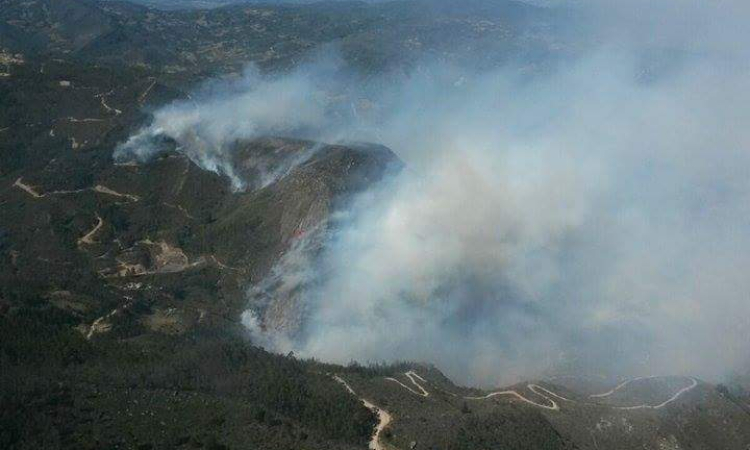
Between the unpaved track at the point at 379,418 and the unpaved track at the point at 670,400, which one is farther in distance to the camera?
the unpaved track at the point at 670,400

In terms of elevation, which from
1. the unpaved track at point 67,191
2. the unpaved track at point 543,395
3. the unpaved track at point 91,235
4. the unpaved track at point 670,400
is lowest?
the unpaved track at point 67,191

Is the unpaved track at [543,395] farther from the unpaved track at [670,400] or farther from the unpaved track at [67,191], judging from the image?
the unpaved track at [67,191]

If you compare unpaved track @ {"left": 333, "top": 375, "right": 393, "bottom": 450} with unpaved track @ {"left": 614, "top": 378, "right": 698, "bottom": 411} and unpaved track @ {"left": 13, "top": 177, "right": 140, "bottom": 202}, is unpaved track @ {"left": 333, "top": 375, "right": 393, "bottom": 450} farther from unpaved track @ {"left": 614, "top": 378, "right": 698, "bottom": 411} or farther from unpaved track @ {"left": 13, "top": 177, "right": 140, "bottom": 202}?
unpaved track @ {"left": 13, "top": 177, "right": 140, "bottom": 202}

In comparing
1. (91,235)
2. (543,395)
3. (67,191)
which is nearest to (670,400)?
(543,395)

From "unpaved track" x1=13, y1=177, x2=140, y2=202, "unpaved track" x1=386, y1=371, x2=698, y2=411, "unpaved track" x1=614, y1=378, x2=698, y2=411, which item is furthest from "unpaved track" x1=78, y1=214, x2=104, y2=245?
"unpaved track" x1=614, y1=378, x2=698, y2=411

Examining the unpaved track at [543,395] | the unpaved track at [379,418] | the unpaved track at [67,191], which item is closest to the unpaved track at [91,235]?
the unpaved track at [67,191]

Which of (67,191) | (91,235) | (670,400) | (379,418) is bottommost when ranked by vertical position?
(67,191)

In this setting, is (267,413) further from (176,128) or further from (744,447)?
(176,128)

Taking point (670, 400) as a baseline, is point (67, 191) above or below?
below

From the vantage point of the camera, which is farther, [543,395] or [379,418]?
[543,395]

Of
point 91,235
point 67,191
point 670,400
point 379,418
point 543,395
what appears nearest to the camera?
point 379,418

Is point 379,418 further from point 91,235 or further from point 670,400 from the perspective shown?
point 91,235
